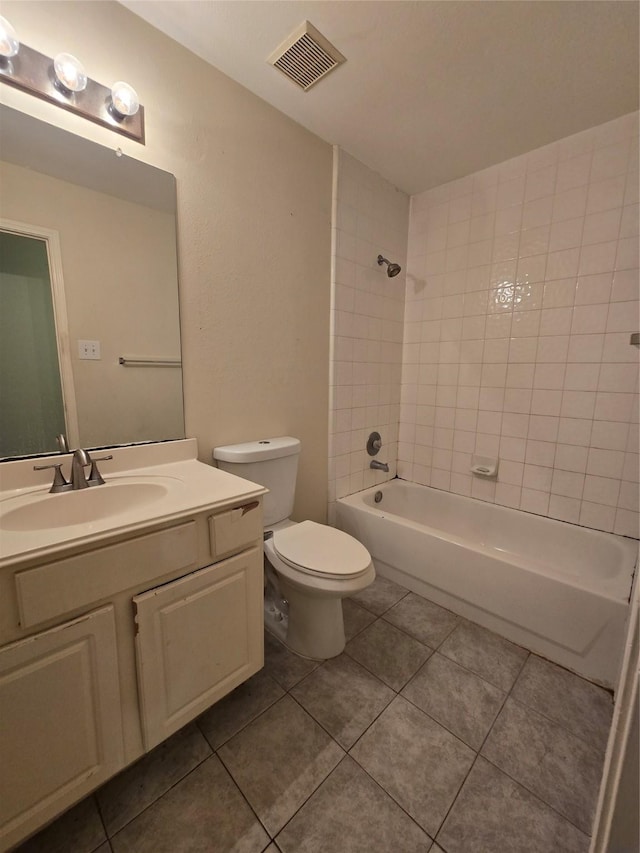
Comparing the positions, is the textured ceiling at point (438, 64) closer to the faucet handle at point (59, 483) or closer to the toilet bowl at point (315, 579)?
the faucet handle at point (59, 483)

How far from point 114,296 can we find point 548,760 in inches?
80.3

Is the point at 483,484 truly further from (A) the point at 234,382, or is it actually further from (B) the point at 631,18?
(B) the point at 631,18

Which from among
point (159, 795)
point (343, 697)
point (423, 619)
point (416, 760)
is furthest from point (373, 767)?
point (423, 619)

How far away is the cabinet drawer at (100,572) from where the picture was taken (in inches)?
27.7

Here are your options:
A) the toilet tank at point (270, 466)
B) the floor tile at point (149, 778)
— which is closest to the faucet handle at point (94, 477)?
the toilet tank at point (270, 466)

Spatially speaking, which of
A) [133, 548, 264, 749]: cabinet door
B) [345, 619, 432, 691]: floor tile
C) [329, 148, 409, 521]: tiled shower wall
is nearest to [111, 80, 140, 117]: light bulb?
[329, 148, 409, 521]: tiled shower wall

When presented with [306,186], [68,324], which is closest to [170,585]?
[68,324]

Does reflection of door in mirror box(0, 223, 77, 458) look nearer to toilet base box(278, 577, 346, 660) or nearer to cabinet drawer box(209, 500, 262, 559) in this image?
cabinet drawer box(209, 500, 262, 559)

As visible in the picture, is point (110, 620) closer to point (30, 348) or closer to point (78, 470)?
point (78, 470)

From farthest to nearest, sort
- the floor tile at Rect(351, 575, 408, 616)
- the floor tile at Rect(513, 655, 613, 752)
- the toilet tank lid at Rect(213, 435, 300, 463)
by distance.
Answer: the floor tile at Rect(351, 575, 408, 616) < the toilet tank lid at Rect(213, 435, 300, 463) < the floor tile at Rect(513, 655, 613, 752)

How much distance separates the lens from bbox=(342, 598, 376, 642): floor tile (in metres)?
1.57

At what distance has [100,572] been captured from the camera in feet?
2.58

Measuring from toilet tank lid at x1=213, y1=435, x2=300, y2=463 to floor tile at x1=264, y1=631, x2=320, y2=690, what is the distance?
31.5 inches

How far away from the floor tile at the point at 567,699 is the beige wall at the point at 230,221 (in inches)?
47.2
